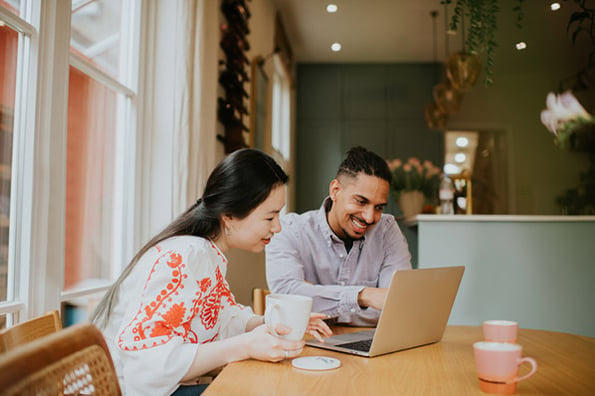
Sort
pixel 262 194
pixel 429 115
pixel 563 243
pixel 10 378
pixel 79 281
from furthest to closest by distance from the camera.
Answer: pixel 429 115 < pixel 563 243 < pixel 79 281 < pixel 262 194 < pixel 10 378

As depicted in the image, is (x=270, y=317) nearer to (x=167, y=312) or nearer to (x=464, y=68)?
(x=167, y=312)

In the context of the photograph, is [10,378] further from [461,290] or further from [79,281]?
[461,290]

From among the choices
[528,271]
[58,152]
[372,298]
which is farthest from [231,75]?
[528,271]

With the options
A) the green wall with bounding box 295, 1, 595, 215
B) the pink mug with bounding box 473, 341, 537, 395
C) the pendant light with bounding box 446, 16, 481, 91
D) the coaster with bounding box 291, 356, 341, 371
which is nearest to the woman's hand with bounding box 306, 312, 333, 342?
the coaster with bounding box 291, 356, 341, 371

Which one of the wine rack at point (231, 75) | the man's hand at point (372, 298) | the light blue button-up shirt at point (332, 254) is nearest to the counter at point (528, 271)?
the light blue button-up shirt at point (332, 254)

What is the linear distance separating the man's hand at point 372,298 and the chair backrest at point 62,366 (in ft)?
2.82

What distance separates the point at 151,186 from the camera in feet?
6.85

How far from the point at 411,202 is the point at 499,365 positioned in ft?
8.30

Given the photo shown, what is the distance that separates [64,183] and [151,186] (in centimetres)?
60

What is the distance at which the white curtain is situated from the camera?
1.99 meters

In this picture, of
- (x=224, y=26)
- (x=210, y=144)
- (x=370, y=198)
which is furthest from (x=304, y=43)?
(x=370, y=198)

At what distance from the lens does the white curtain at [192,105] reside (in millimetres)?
1993

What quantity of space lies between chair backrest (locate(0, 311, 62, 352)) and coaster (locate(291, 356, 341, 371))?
45cm

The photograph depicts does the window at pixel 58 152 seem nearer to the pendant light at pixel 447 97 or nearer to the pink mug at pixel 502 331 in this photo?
the pink mug at pixel 502 331
